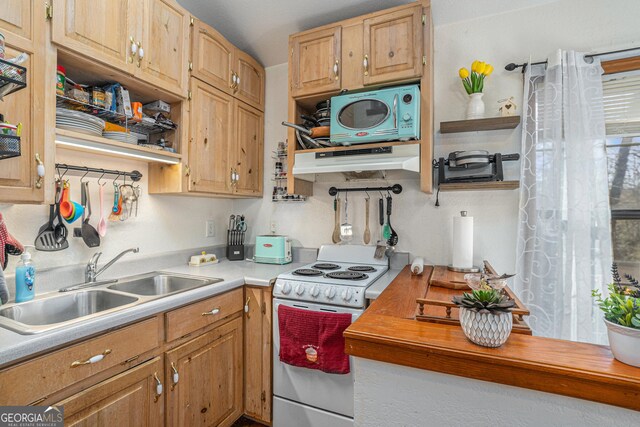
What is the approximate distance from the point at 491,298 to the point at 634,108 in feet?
5.64

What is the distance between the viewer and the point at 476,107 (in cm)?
185

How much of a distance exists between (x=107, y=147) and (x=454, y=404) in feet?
5.75

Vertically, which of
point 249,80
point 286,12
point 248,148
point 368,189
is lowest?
point 368,189

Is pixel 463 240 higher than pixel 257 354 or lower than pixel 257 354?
higher

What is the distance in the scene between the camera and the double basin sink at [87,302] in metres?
1.13

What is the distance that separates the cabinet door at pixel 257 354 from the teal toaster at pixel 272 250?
0.49 m

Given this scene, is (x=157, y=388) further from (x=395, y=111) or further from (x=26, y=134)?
(x=395, y=111)

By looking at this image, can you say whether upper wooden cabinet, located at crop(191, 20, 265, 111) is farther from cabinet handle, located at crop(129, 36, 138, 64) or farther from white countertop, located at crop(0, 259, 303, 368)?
white countertop, located at crop(0, 259, 303, 368)

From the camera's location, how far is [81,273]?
162cm

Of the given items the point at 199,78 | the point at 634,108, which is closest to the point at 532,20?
the point at 634,108

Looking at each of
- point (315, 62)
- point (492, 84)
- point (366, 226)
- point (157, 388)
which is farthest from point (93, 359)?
point (492, 84)

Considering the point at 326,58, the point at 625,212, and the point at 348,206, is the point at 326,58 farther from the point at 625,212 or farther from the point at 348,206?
the point at 625,212

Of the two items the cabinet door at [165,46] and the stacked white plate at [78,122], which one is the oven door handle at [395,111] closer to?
the cabinet door at [165,46]

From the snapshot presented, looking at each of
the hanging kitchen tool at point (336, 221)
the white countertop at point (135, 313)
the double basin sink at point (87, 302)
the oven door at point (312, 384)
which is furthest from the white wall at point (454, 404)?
the hanging kitchen tool at point (336, 221)
